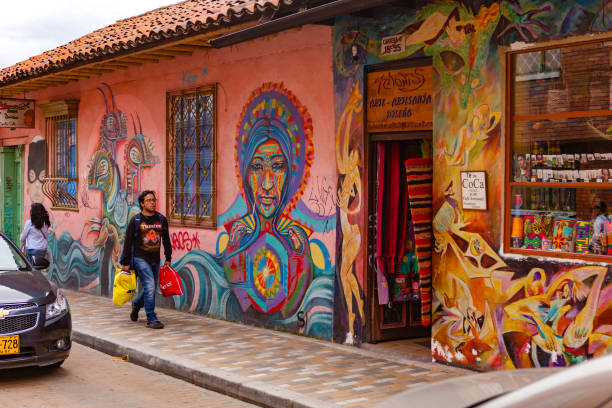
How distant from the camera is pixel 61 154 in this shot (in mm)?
16375

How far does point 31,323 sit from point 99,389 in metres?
0.94

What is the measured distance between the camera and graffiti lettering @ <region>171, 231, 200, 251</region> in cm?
1223

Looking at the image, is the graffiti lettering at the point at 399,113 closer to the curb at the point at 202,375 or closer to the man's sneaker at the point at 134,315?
the curb at the point at 202,375

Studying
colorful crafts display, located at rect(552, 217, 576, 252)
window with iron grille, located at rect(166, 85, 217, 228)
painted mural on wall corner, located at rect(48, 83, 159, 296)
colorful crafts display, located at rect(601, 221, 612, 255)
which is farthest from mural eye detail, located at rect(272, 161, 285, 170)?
colorful crafts display, located at rect(601, 221, 612, 255)

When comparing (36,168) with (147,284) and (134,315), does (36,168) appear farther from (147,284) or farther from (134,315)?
(147,284)

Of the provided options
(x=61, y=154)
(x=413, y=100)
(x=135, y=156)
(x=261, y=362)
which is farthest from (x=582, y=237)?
(x=61, y=154)

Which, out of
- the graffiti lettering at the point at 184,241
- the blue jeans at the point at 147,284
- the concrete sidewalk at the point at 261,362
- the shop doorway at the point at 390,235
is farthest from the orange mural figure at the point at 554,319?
the graffiti lettering at the point at 184,241

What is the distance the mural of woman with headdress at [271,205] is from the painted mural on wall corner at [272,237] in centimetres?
1

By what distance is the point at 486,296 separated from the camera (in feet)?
25.8

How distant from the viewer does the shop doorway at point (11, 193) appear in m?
18.9

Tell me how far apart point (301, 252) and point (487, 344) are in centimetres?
Answer: 307

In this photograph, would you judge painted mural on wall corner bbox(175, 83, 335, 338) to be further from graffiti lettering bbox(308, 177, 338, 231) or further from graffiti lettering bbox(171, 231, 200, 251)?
graffiti lettering bbox(171, 231, 200, 251)

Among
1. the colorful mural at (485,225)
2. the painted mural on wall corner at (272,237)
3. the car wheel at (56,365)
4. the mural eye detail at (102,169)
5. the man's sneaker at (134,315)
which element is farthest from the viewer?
the mural eye detail at (102,169)

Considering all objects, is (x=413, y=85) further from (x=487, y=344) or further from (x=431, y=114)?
(x=487, y=344)
